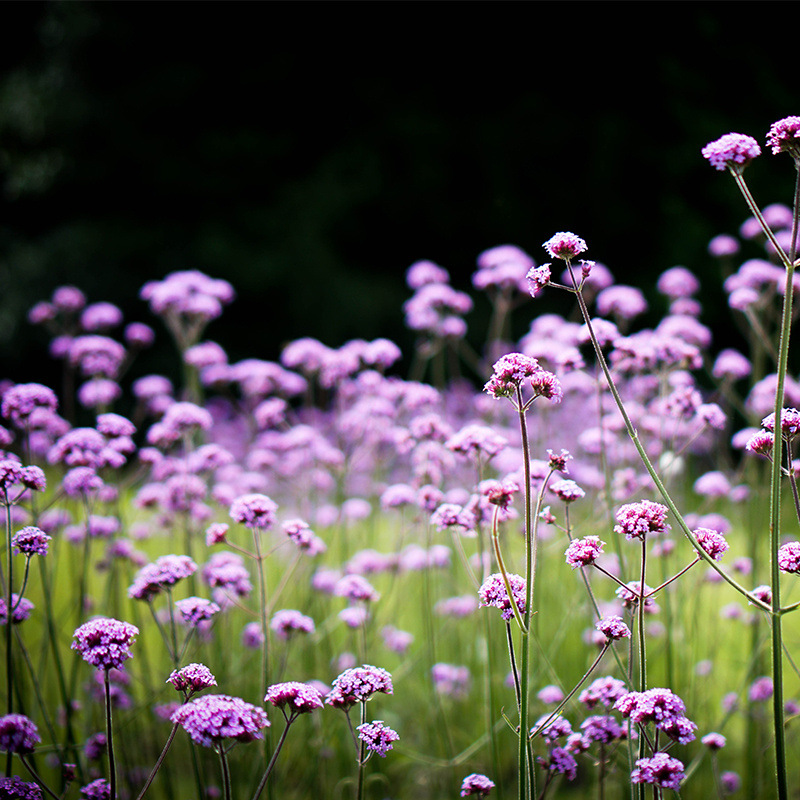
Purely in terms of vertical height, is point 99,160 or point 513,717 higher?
point 99,160

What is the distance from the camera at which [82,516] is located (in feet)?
11.7

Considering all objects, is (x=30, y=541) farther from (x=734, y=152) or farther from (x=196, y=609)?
(x=734, y=152)

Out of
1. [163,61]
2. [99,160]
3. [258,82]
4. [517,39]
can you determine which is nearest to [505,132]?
[517,39]

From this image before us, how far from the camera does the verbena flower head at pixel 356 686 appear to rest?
135 cm

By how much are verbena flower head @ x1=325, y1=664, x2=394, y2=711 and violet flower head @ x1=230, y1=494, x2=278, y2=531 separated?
0.50 meters

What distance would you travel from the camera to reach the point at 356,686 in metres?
1.35

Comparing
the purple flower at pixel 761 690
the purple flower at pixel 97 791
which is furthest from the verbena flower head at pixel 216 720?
the purple flower at pixel 761 690

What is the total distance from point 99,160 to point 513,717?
7.90 meters

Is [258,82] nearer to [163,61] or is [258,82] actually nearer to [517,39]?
[163,61]

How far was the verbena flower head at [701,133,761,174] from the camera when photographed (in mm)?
1269

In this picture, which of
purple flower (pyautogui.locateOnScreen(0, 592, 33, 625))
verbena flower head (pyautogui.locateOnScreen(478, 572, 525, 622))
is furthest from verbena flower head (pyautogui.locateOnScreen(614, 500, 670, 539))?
purple flower (pyautogui.locateOnScreen(0, 592, 33, 625))

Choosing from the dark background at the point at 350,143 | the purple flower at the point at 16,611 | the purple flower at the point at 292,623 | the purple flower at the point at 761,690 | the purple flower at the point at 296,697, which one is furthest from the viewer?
the dark background at the point at 350,143

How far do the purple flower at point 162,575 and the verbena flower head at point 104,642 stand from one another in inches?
13.7

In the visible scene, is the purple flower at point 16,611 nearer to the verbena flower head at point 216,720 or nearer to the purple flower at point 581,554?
the verbena flower head at point 216,720
